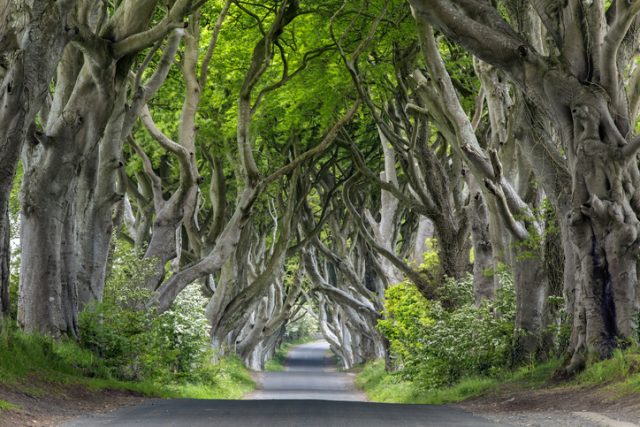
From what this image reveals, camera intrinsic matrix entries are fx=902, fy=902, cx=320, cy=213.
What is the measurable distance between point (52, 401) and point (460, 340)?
8443 millimetres

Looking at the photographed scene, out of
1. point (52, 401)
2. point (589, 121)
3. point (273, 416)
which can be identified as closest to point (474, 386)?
point (589, 121)

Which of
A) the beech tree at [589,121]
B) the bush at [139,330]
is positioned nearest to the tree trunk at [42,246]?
the bush at [139,330]

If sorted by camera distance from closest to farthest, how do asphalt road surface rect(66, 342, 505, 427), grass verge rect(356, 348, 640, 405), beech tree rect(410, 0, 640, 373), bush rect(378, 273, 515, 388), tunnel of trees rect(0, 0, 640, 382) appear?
asphalt road surface rect(66, 342, 505, 427), grass verge rect(356, 348, 640, 405), beech tree rect(410, 0, 640, 373), tunnel of trees rect(0, 0, 640, 382), bush rect(378, 273, 515, 388)

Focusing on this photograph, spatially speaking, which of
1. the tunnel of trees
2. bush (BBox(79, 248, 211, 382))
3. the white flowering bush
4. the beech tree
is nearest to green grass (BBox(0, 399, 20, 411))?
the tunnel of trees

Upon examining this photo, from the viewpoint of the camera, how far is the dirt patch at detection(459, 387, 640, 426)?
9.36 metres

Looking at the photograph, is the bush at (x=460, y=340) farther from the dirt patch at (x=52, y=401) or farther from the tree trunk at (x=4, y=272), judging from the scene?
the tree trunk at (x=4, y=272)

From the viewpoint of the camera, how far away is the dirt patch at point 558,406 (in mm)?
9359

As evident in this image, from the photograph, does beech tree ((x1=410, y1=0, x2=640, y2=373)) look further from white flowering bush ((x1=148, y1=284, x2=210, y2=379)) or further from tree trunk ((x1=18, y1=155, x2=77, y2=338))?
white flowering bush ((x1=148, y1=284, x2=210, y2=379))

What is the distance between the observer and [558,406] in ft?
35.0

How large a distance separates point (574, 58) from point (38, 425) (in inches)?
338

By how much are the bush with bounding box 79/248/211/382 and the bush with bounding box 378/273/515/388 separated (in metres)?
4.67

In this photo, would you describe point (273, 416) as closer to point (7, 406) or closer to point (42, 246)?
point (7, 406)

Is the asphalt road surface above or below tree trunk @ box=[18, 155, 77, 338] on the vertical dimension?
below

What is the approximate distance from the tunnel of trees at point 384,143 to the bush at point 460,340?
0.25 ft
